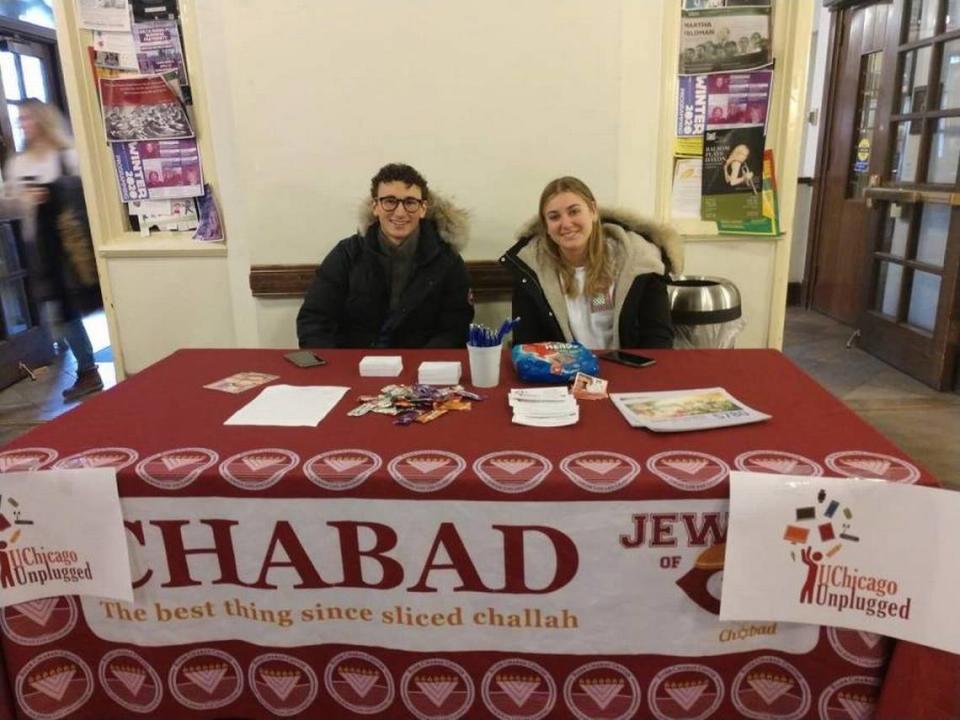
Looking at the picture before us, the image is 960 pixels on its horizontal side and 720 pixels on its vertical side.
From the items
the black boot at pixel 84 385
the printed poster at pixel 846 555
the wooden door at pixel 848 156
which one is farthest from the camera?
the wooden door at pixel 848 156

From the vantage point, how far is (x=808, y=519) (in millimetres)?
1020

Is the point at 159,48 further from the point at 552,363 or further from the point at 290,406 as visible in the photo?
the point at 552,363

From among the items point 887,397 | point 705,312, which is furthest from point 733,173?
point 887,397

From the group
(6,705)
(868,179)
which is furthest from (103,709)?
(868,179)

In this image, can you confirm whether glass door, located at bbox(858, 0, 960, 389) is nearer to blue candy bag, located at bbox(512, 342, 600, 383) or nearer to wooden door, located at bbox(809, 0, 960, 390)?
wooden door, located at bbox(809, 0, 960, 390)

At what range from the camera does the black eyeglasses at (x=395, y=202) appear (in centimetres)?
209

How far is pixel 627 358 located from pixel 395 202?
916 mm

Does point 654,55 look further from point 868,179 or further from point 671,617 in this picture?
point 868,179

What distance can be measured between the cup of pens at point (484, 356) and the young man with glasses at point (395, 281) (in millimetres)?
780

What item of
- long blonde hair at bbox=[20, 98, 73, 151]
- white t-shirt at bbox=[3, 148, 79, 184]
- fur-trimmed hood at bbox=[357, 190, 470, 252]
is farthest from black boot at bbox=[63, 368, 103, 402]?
fur-trimmed hood at bbox=[357, 190, 470, 252]

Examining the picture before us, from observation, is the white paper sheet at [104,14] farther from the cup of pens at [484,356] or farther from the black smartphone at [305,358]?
the cup of pens at [484,356]

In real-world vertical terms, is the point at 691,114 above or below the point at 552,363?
above

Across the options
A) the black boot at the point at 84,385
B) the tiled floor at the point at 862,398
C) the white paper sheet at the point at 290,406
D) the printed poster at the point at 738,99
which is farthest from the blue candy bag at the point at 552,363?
the black boot at the point at 84,385

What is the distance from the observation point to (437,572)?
1.08m
